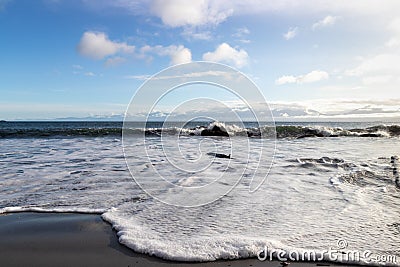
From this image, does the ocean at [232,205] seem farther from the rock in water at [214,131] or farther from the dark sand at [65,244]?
the rock in water at [214,131]

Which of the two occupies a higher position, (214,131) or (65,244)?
(214,131)

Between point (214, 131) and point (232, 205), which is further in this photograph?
point (214, 131)

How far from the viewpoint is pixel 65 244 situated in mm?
2932

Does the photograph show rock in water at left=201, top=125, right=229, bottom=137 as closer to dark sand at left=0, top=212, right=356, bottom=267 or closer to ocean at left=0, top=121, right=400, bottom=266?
ocean at left=0, top=121, right=400, bottom=266

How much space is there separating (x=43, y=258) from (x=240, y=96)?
2993 millimetres

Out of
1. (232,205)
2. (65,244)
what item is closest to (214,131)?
(232,205)

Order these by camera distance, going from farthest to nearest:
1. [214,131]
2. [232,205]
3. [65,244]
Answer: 1. [214,131]
2. [232,205]
3. [65,244]

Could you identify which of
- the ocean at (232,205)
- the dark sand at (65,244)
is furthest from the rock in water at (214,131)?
the dark sand at (65,244)

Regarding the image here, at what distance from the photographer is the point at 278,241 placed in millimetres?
2959

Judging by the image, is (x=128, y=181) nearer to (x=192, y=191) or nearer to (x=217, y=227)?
(x=192, y=191)

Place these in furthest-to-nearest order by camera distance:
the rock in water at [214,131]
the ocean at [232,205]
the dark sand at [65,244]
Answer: the rock in water at [214,131] < the ocean at [232,205] < the dark sand at [65,244]

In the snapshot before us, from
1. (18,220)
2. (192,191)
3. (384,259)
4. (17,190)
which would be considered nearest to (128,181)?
(192,191)

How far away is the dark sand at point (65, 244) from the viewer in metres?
2.59

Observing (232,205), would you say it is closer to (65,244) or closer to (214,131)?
(65,244)
